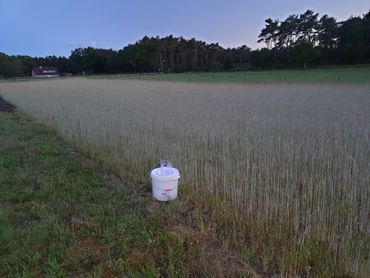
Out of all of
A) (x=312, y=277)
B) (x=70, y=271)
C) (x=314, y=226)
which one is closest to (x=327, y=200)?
(x=314, y=226)

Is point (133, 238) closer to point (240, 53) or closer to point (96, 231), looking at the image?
point (96, 231)

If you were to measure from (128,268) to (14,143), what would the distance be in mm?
7610

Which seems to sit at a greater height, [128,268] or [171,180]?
[171,180]

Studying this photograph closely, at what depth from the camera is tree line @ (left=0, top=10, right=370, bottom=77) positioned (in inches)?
→ 2933

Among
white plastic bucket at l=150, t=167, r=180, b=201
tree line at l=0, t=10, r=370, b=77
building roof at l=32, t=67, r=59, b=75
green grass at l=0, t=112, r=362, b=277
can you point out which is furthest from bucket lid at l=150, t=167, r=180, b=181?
building roof at l=32, t=67, r=59, b=75

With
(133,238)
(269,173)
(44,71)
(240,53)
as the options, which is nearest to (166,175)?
(133,238)

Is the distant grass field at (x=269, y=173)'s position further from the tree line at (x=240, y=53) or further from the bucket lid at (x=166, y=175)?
the tree line at (x=240, y=53)

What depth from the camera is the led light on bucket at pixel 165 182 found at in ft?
15.0

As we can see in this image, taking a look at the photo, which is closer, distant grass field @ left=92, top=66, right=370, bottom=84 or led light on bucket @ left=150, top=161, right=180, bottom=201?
led light on bucket @ left=150, top=161, right=180, bottom=201

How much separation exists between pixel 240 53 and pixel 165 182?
383ft

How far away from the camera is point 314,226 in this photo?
144 inches

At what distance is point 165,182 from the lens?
181 inches

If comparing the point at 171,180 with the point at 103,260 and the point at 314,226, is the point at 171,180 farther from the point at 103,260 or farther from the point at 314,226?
the point at 314,226

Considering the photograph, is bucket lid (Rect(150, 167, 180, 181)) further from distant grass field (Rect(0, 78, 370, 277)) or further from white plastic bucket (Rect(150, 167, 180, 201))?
distant grass field (Rect(0, 78, 370, 277))
